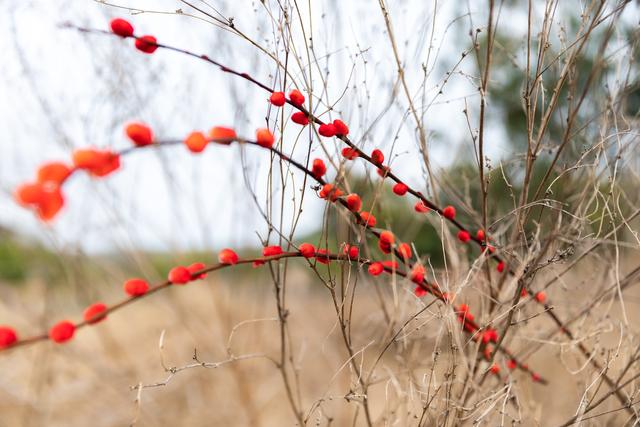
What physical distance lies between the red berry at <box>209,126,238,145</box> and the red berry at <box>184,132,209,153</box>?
13mm

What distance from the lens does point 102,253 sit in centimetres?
185

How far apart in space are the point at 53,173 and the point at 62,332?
15 centimetres

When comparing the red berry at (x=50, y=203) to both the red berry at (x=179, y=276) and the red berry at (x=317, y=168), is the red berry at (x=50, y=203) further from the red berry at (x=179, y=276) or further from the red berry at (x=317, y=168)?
the red berry at (x=317, y=168)

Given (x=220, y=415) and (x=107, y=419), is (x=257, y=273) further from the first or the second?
(x=107, y=419)

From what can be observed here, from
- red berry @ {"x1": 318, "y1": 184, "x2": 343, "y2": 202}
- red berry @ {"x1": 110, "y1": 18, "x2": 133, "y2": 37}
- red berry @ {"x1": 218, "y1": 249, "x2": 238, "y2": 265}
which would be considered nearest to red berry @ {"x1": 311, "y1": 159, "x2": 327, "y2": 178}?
red berry @ {"x1": 318, "y1": 184, "x2": 343, "y2": 202}

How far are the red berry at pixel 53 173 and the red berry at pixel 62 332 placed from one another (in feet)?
0.45

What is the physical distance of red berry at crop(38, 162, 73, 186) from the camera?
0.39 metres

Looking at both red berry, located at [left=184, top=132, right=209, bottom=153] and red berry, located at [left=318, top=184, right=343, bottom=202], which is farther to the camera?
red berry, located at [left=318, top=184, right=343, bottom=202]

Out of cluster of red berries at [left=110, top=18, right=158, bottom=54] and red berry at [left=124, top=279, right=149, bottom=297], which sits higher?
cluster of red berries at [left=110, top=18, right=158, bottom=54]

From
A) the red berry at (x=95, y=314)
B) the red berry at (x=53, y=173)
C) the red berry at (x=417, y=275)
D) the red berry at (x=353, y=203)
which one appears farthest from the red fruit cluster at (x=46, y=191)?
the red berry at (x=417, y=275)

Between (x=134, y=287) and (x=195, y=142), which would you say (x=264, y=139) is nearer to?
(x=195, y=142)

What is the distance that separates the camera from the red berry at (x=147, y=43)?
1.83 ft

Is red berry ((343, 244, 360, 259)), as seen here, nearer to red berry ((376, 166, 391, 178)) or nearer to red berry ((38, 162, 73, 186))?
red berry ((376, 166, 391, 178))

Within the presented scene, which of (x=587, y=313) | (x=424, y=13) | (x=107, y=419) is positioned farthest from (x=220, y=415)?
(x=424, y=13)
